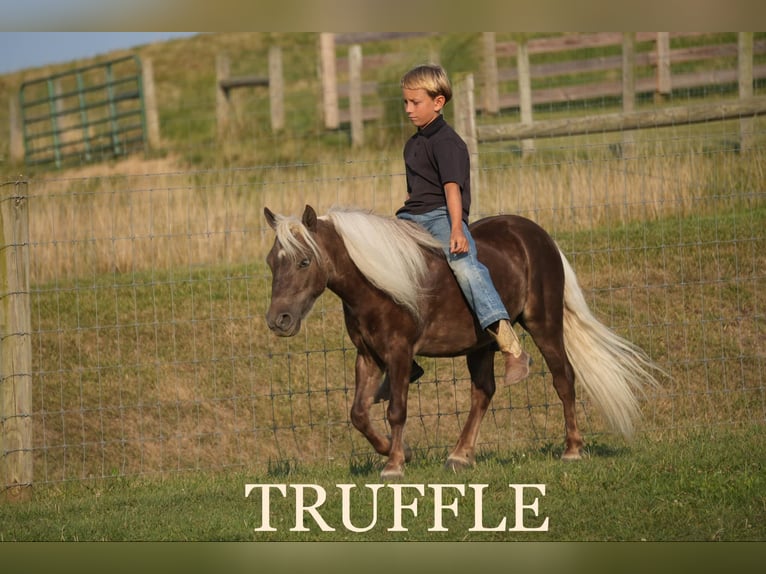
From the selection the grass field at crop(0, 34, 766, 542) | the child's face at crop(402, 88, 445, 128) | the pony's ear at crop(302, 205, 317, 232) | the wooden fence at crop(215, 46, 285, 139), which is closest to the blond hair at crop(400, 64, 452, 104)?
the child's face at crop(402, 88, 445, 128)

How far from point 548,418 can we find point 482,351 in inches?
101

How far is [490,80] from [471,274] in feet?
49.8

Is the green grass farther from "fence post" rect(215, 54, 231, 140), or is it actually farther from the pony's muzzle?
"fence post" rect(215, 54, 231, 140)

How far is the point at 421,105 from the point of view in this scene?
6184mm

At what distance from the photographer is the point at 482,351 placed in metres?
6.96

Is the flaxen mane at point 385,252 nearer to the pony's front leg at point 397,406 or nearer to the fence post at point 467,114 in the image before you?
the pony's front leg at point 397,406

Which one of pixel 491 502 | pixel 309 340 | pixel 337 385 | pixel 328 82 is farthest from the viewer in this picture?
pixel 328 82

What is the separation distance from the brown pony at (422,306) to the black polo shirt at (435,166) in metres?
0.20

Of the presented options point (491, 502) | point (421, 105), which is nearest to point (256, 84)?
point (421, 105)

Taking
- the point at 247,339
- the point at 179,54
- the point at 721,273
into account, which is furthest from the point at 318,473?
the point at 179,54

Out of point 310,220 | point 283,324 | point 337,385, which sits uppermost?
point 310,220

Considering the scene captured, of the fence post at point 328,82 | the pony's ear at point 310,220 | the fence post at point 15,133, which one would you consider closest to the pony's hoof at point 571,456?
the pony's ear at point 310,220

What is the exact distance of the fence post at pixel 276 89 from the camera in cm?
2166

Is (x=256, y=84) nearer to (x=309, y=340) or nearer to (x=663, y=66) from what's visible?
(x=663, y=66)
